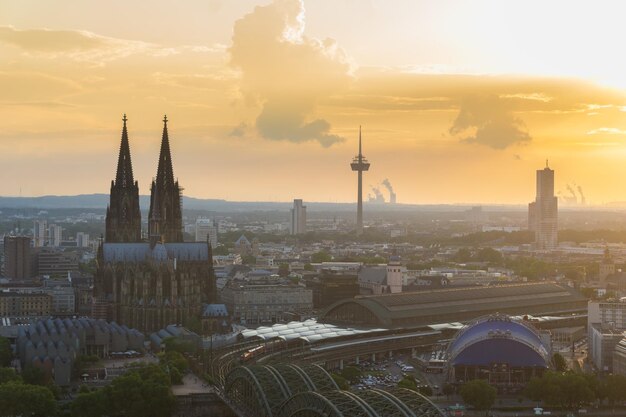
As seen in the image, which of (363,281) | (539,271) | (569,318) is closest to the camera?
(569,318)

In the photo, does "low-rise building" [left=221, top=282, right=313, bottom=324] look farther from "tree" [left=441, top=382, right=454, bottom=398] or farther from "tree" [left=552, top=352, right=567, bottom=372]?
"tree" [left=441, top=382, right=454, bottom=398]

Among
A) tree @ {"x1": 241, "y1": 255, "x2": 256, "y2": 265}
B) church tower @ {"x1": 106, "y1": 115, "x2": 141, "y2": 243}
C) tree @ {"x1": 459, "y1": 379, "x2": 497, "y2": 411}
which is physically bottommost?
tree @ {"x1": 459, "y1": 379, "x2": 497, "y2": 411}

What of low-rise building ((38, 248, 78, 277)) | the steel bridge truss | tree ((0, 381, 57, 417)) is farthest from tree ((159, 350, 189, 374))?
low-rise building ((38, 248, 78, 277))

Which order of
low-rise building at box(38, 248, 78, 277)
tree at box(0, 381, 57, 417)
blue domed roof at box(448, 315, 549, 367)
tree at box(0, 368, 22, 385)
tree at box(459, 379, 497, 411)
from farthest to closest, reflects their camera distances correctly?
low-rise building at box(38, 248, 78, 277) → blue domed roof at box(448, 315, 549, 367) → tree at box(0, 368, 22, 385) → tree at box(459, 379, 497, 411) → tree at box(0, 381, 57, 417)

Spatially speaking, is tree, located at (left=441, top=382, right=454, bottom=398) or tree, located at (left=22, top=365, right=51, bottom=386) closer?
tree, located at (left=22, top=365, right=51, bottom=386)

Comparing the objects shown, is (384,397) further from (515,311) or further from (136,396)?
(515,311)

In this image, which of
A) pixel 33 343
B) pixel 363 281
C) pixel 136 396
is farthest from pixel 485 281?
pixel 136 396

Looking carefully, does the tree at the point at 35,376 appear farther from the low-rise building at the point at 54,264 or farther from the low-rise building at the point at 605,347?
the low-rise building at the point at 54,264

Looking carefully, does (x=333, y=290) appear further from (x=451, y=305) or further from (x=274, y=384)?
(x=274, y=384)

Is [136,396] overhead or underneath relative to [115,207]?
underneath
